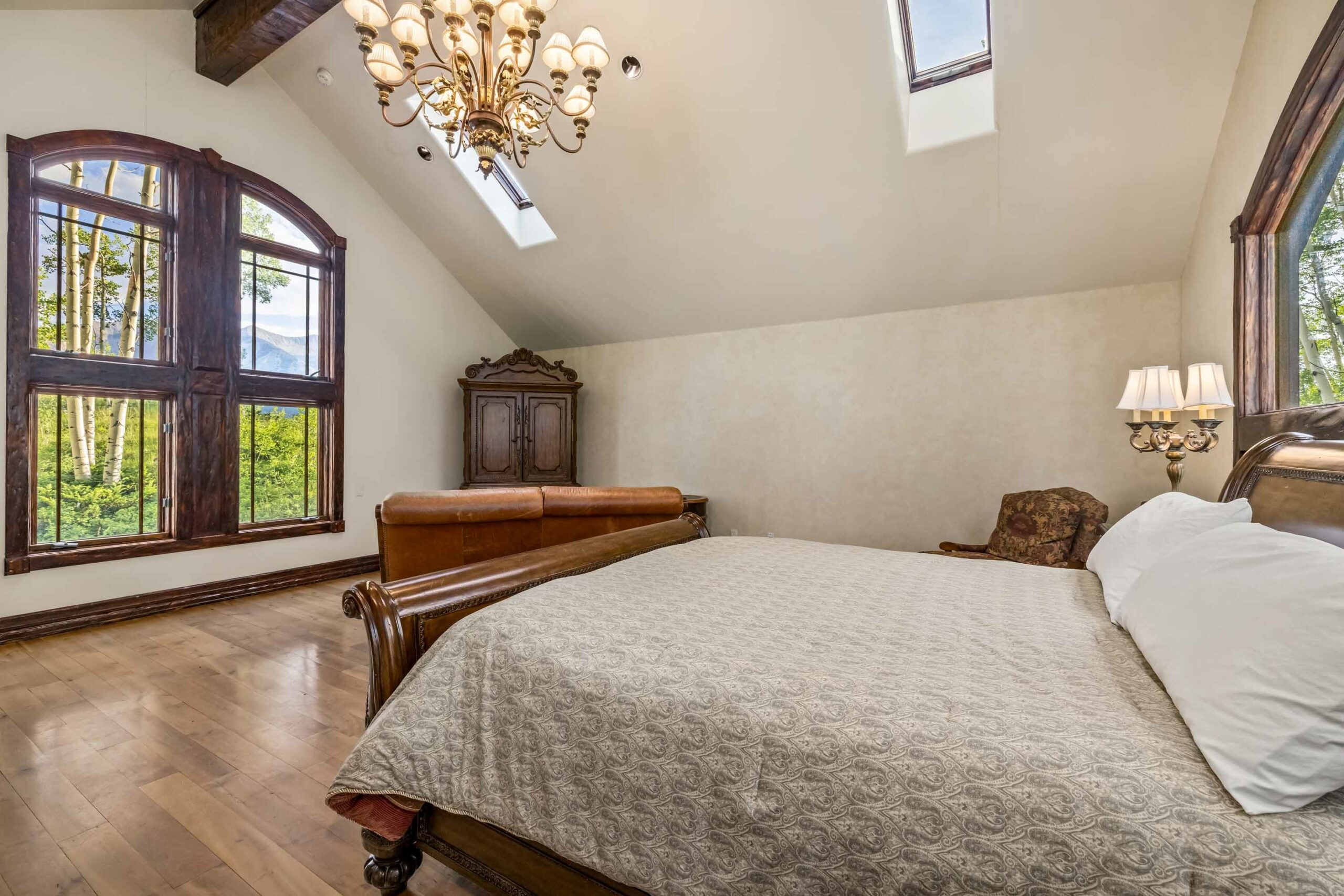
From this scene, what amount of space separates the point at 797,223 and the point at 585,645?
368 centimetres

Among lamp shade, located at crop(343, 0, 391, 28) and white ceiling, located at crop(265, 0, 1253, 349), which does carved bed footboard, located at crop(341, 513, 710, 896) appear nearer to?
lamp shade, located at crop(343, 0, 391, 28)

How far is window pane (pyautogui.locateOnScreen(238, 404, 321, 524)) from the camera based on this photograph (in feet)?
14.7

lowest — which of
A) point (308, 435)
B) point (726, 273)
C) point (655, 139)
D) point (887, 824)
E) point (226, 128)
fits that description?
point (887, 824)

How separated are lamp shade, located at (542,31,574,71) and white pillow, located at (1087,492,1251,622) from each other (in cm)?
287

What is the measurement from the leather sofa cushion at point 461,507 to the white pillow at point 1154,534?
8.08 ft

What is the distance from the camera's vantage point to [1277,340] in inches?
91.0

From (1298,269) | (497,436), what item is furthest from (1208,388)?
(497,436)

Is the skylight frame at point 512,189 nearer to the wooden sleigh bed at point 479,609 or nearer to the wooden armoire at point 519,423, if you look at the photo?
the wooden armoire at point 519,423

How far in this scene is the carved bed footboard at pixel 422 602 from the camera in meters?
1.42

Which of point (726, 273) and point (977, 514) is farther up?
point (726, 273)

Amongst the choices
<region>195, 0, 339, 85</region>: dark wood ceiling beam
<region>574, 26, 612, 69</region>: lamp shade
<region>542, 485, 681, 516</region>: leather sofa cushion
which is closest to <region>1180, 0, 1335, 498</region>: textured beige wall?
<region>574, 26, 612, 69</region>: lamp shade

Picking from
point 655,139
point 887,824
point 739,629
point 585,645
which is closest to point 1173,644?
point 887,824

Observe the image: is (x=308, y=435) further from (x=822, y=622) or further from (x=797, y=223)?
(x=822, y=622)

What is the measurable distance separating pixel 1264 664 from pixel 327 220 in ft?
19.7
